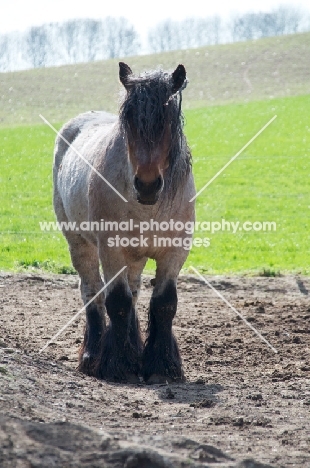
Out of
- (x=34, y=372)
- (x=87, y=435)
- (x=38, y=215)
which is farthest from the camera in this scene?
(x=38, y=215)

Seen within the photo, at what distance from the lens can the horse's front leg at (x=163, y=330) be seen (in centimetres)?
608

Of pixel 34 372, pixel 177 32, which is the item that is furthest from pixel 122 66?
pixel 177 32

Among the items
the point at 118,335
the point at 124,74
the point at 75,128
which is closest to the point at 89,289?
the point at 118,335

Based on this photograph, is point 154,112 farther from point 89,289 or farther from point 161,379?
point 89,289

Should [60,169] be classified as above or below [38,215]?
above

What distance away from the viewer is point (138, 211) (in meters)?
5.93

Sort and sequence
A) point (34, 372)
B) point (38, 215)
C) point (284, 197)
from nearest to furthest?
point (34, 372)
point (38, 215)
point (284, 197)

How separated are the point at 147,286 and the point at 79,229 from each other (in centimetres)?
313

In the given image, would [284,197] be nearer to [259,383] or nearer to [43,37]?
[259,383]

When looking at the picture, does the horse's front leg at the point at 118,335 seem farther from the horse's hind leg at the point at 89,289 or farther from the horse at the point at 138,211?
the horse's hind leg at the point at 89,289

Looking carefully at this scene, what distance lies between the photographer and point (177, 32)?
8694cm

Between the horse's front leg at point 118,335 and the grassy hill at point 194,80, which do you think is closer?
the horse's front leg at point 118,335

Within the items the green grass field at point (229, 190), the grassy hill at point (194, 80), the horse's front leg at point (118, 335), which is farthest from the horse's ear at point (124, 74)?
the grassy hill at point (194, 80)

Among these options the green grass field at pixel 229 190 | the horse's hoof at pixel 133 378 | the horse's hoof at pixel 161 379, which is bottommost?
the green grass field at pixel 229 190
